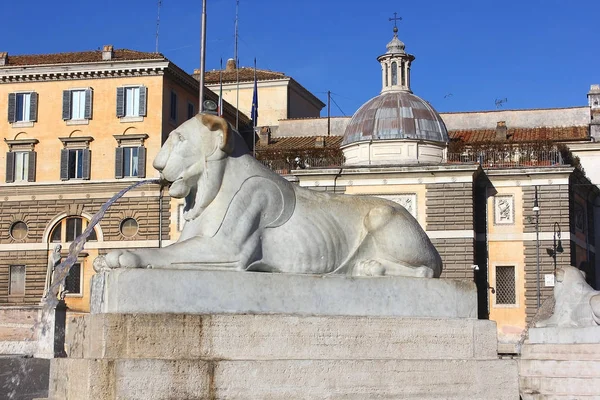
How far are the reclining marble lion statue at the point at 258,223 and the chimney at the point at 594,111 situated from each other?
159 ft

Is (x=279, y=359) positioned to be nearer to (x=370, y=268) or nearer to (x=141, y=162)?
(x=370, y=268)

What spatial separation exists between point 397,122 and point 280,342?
1668 inches

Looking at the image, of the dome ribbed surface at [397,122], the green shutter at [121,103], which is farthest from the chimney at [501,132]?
the green shutter at [121,103]

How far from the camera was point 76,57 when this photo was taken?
5406cm

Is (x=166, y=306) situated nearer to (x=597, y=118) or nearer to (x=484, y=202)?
(x=484, y=202)

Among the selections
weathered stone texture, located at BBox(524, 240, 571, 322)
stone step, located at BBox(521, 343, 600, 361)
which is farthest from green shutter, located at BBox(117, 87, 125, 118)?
stone step, located at BBox(521, 343, 600, 361)

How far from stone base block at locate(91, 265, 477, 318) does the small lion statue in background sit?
7098 mm

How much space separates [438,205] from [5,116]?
20.7 meters

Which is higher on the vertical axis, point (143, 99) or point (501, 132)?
point (143, 99)

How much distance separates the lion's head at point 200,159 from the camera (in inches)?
344

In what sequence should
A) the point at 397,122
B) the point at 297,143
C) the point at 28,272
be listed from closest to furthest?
1. the point at 397,122
2. the point at 28,272
3. the point at 297,143

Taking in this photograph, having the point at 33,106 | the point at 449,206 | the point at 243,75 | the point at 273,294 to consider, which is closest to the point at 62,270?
the point at 273,294

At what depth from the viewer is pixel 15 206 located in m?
52.5

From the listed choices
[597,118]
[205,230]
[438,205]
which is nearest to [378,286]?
[205,230]
